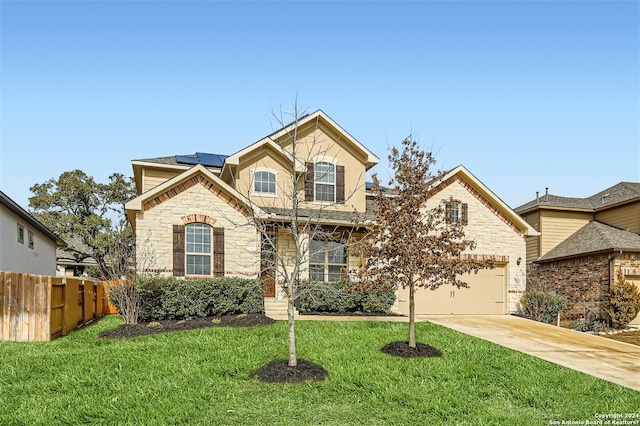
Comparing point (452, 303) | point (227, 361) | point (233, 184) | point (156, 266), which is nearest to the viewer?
point (227, 361)

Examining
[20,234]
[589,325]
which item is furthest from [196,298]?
[589,325]

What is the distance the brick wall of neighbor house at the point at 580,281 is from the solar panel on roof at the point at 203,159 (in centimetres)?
1569

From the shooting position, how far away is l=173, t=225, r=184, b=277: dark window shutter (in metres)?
14.7

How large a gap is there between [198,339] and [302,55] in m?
7.06

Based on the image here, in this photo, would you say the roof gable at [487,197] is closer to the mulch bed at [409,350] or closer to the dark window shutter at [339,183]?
the dark window shutter at [339,183]

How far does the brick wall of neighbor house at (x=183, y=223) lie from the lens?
1455 centimetres

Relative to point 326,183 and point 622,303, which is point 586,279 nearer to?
point 622,303

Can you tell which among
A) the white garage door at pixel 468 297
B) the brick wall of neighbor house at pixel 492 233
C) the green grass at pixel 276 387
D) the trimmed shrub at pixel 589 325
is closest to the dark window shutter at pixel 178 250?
the green grass at pixel 276 387

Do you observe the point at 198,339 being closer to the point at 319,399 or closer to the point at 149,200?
the point at 319,399

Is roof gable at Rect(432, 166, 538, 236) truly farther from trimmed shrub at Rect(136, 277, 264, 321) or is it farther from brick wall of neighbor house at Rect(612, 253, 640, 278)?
trimmed shrub at Rect(136, 277, 264, 321)

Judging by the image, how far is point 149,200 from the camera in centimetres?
1468

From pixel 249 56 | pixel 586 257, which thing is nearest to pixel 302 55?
pixel 249 56

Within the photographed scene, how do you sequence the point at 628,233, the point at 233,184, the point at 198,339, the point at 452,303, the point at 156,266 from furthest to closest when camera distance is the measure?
the point at 628,233 → the point at 452,303 → the point at 233,184 → the point at 156,266 → the point at 198,339

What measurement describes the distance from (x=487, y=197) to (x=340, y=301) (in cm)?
861
